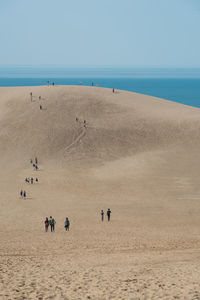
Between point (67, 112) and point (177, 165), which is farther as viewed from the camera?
point (67, 112)

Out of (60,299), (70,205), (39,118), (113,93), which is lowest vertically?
(70,205)

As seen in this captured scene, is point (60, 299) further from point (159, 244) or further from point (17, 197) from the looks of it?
point (17, 197)

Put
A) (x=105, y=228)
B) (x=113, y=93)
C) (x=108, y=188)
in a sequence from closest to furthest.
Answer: (x=105, y=228) < (x=108, y=188) < (x=113, y=93)

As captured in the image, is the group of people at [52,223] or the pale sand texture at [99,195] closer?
the pale sand texture at [99,195]

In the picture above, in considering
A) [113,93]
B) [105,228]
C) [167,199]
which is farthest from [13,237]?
[113,93]

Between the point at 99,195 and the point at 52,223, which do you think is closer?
the point at 52,223

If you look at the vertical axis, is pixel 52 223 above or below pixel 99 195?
above

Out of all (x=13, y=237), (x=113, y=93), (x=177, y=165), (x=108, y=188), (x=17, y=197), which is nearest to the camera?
(x=13, y=237)

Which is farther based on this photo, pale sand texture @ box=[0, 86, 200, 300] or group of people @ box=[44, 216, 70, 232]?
group of people @ box=[44, 216, 70, 232]
